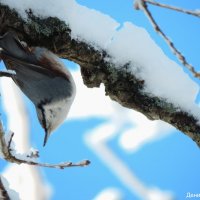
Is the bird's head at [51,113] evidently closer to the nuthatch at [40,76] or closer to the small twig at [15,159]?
the nuthatch at [40,76]

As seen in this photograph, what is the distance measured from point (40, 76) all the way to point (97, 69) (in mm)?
297

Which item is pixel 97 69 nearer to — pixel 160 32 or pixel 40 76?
pixel 40 76

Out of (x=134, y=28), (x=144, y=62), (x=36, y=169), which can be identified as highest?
(x=134, y=28)

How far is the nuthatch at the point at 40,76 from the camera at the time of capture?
2.01m

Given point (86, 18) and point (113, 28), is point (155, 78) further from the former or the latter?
point (86, 18)

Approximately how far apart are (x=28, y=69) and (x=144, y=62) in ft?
1.89

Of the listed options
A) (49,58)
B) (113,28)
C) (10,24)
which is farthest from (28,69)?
(113,28)

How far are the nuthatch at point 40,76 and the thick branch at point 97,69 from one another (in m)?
0.05

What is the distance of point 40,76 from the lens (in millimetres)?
2100

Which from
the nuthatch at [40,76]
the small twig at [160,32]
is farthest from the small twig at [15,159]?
the small twig at [160,32]

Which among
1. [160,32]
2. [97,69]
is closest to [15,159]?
[97,69]

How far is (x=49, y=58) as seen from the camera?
6.64 feet

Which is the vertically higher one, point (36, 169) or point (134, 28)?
point (134, 28)

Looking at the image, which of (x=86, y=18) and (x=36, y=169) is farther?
(x=36, y=169)
